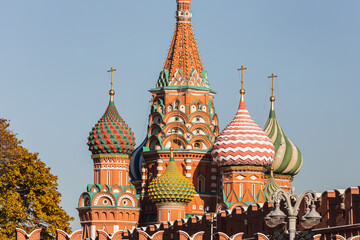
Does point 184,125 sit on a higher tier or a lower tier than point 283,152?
higher

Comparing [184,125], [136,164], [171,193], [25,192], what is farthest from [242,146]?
[25,192]

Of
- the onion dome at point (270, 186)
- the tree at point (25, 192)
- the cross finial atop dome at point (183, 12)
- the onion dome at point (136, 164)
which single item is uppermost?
the cross finial atop dome at point (183, 12)

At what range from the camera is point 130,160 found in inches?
3095

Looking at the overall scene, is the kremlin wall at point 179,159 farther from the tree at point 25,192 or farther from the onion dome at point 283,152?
the tree at point 25,192

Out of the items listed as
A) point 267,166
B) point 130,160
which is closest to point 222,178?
point 267,166

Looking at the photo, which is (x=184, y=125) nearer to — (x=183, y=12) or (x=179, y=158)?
(x=179, y=158)

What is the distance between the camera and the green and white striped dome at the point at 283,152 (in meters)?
79.1

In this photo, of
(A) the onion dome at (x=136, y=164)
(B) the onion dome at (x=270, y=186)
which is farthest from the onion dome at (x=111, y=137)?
(B) the onion dome at (x=270, y=186)

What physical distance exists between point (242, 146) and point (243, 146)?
8 centimetres

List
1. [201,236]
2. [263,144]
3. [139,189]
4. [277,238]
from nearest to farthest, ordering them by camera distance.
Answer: [277,238], [201,236], [263,144], [139,189]

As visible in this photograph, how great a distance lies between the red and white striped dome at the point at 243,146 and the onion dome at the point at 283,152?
19.9 ft

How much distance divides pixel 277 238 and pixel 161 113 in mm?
45093

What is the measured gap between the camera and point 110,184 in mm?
73500

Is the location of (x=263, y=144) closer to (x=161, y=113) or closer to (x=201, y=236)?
(x=161, y=113)
